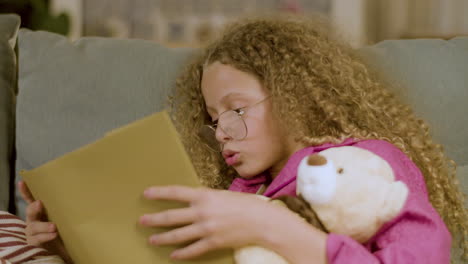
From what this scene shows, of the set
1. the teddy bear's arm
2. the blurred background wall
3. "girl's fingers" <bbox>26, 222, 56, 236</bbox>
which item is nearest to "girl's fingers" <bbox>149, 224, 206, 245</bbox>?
the teddy bear's arm

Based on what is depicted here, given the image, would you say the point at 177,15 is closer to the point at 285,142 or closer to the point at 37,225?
the point at 285,142

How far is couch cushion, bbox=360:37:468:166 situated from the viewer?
1.15 meters

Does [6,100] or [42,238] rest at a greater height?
[6,100]

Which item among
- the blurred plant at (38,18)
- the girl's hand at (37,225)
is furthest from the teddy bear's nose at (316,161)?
the blurred plant at (38,18)

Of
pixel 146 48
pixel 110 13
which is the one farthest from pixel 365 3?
pixel 146 48

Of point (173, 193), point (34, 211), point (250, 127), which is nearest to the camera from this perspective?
point (173, 193)

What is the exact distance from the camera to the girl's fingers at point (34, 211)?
0.82 metres

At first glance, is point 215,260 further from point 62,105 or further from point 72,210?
point 62,105

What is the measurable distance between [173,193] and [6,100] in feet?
2.43

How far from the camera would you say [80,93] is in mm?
1176

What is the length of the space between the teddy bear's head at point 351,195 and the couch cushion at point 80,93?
0.58 metres

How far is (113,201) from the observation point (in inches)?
26.8

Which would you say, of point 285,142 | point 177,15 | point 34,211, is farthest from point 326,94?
point 177,15

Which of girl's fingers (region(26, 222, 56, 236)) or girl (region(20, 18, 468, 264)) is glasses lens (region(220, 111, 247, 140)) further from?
girl's fingers (region(26, 222, 56, 236))
